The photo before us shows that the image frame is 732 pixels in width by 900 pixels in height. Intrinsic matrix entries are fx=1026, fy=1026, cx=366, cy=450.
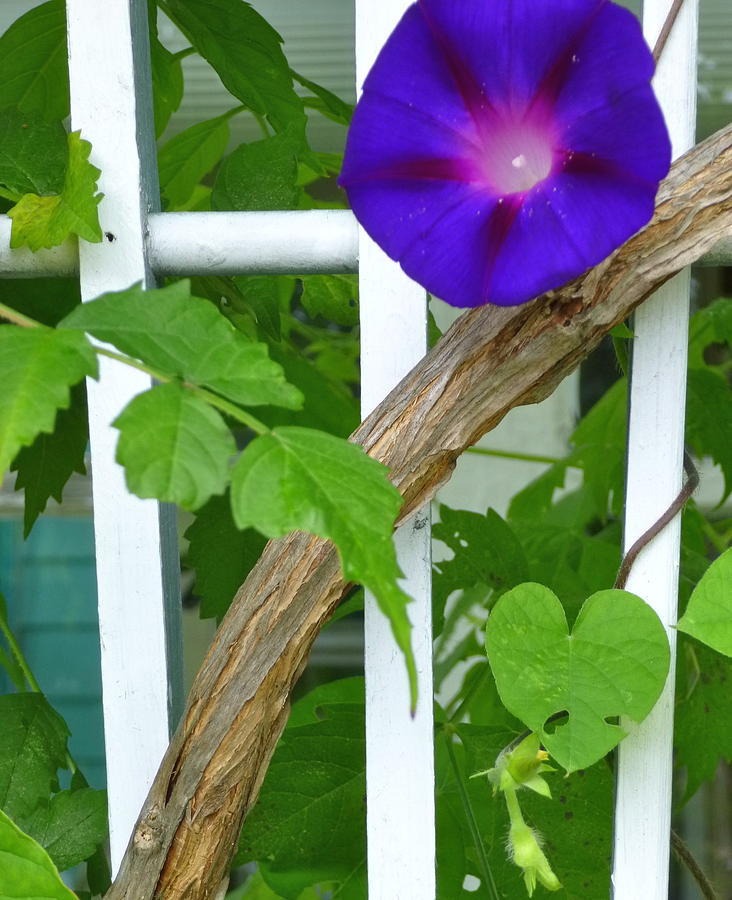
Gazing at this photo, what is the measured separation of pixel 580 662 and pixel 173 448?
292mm

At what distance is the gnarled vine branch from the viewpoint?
527mm

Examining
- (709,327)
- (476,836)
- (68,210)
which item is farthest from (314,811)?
(709,327)

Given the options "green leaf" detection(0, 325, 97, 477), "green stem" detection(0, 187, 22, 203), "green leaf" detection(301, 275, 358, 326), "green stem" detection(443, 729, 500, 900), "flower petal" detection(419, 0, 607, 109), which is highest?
"flower petal" detection(419, 0, 607, 109)

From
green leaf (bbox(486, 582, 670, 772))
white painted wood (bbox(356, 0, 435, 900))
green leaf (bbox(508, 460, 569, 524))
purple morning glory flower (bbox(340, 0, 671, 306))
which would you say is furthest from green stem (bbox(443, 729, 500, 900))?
green leaf (bbox(508, 460, 569, 524))

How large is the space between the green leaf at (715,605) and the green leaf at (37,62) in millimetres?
554

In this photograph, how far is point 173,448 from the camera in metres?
0.39

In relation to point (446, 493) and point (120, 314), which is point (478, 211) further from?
point (446, 493)

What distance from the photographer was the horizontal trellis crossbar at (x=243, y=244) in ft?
1.97

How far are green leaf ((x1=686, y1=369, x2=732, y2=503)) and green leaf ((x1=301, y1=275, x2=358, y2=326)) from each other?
38cm

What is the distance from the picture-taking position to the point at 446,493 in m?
1.88

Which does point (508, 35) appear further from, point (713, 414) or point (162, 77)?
point (713, 414)

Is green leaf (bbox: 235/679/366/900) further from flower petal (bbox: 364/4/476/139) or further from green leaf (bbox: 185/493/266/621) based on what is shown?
flower petal (bbox: 364/4/476/139)

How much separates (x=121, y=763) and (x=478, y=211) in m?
0.42

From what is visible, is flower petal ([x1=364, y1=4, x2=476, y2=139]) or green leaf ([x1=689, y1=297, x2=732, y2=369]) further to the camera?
green leaf ([x1=689, y1=297, x2=732, y2=369])
